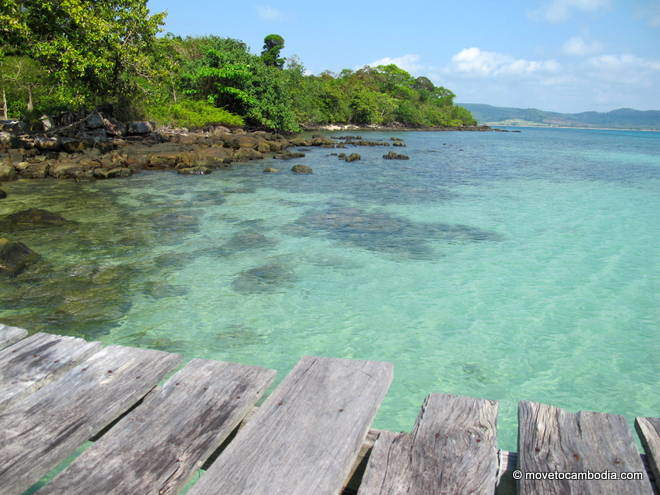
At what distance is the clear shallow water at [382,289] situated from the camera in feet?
15.8

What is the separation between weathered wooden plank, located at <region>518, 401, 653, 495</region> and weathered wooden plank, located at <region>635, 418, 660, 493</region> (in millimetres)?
46

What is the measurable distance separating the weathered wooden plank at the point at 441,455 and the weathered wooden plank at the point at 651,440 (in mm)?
534

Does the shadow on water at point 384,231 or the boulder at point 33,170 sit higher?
the boulder at point 33,170

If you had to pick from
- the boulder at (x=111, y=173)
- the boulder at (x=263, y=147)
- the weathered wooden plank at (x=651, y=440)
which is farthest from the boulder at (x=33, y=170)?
the weathered wooden plank at (x=651, y=440)

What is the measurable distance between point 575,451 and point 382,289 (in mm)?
5083

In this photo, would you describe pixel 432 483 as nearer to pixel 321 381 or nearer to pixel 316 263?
pixel 321 381

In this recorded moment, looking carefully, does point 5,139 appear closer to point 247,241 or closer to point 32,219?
point 32,219

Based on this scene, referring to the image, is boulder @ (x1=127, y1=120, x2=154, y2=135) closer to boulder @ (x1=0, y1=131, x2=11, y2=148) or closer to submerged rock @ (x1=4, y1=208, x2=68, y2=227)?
boulder @ (x1=0, y1=131, x2=11, y2=148)

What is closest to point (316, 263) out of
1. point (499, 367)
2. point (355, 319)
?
point (355, 319)

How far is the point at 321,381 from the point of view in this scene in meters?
2.01

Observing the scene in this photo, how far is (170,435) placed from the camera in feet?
5.50

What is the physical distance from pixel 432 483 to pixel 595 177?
24.5 m

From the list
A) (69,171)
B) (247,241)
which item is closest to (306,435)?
(247,241)

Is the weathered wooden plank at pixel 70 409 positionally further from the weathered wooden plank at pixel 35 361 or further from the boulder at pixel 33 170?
the boulder at pixel 33 170
